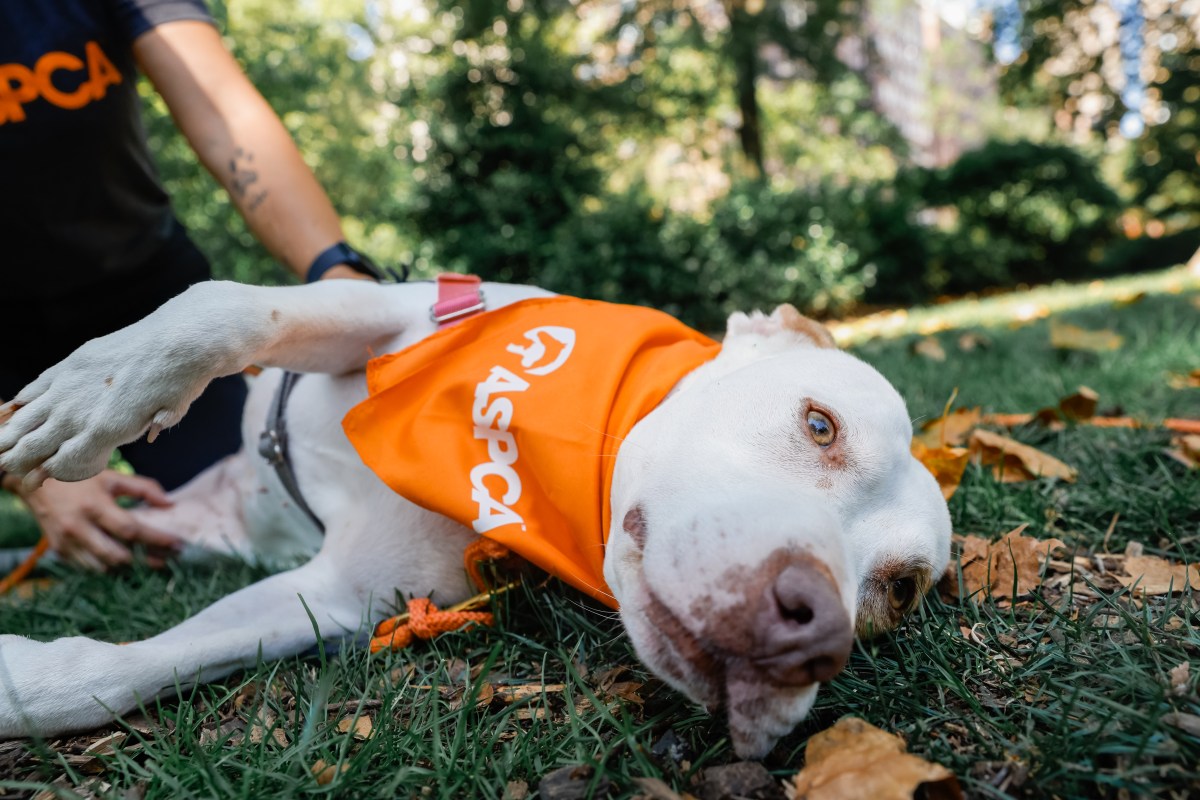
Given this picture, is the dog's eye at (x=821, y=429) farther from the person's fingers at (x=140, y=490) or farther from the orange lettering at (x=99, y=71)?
the orange lettering at (x=99, y=71)

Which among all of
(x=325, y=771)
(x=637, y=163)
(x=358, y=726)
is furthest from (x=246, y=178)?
(x=637, y=163)

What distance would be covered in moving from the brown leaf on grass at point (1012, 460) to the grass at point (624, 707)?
0.86 ft

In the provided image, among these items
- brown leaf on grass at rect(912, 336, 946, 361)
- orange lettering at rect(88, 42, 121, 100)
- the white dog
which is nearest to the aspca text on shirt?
orange lettering at rect(88, 42, 121, 100)

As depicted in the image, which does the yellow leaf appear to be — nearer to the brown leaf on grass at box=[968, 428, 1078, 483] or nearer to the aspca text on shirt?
the brown leaf on grass at box=[968, 428, 1078, 483]

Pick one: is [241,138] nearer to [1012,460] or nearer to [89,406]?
[89,406]

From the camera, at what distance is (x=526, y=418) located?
1.94 m

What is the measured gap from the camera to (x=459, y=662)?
174 cm

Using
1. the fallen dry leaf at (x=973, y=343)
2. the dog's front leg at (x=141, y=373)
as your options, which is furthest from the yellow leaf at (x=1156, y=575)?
the fallen dry leaf at (x=973, y=343)

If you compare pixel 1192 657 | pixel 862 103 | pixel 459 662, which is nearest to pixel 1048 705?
pixel 1192 657

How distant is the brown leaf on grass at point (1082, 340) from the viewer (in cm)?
429

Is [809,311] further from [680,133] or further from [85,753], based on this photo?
[85,753]

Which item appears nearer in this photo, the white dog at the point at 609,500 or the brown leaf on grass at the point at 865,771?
the brown leaf on grass at the point at 865,771

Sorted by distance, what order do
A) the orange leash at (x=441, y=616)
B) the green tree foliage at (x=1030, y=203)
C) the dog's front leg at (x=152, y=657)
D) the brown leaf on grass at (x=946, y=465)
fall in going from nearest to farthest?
the dog's front leg at (x=152, y=657), the orange leash at (x=441, y=616), the brown leaf on grass at (x=946, y=465), the green tree foliage at (x=1030, y=203)

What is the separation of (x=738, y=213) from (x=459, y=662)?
8.60 m
